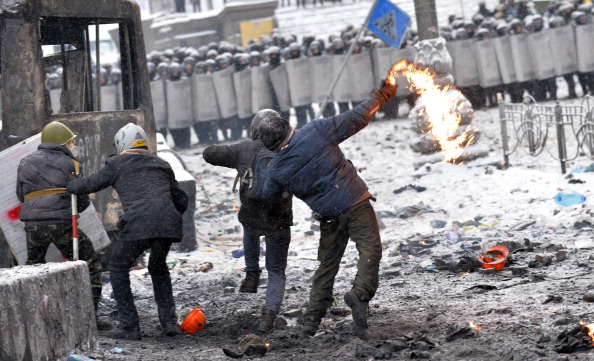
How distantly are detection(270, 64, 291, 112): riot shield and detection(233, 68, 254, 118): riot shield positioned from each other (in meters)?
0.51

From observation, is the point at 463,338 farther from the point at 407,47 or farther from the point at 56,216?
the point at 407,47

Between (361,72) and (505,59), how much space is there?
3.00 meters

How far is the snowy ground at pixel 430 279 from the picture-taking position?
193 inches

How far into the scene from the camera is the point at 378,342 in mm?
4941

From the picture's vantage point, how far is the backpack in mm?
5809

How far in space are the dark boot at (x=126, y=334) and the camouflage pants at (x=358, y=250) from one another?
1.20 meters

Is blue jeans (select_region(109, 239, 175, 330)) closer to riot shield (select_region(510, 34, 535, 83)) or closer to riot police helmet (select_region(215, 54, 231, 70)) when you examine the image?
riot police helmet (select_region(215, 54, 231, 70))

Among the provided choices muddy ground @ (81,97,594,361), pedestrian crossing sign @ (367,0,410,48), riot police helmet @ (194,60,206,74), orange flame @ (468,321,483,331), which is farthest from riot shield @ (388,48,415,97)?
orange flame @ (468,321,483,331)

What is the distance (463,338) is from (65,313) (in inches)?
88.8

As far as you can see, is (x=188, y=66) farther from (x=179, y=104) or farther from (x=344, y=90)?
(x=344, y=90)

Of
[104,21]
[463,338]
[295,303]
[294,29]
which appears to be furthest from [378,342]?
[294,29]

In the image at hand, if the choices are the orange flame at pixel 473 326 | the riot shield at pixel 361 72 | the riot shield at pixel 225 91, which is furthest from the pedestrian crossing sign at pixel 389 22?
the riot shield at pixel 225 91

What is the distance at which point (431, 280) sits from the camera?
6773 mm

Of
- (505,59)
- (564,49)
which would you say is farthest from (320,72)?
(564,49)
